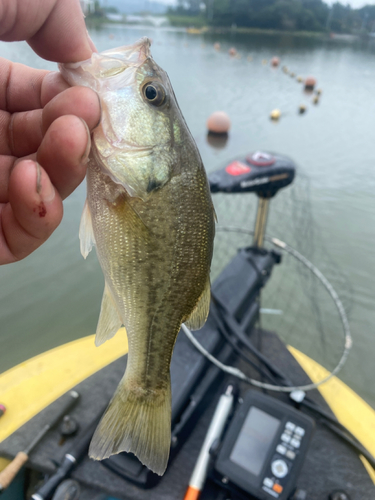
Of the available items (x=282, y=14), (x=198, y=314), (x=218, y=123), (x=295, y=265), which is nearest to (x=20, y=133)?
(x=198, y=314)

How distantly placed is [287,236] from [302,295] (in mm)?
1204

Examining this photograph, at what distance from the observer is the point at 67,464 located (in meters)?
1.76

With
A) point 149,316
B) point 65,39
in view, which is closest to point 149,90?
point 65,39

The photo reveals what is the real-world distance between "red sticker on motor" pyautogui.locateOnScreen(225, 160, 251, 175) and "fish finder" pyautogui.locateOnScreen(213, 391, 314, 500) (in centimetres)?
156

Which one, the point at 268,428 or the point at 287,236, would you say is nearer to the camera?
the point at 268,428

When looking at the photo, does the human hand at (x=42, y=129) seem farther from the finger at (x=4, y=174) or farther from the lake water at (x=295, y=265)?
the lake water at (x=295, y=265)

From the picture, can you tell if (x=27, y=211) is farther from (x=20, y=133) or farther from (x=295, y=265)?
(x=295, y=265)

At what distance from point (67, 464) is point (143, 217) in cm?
151

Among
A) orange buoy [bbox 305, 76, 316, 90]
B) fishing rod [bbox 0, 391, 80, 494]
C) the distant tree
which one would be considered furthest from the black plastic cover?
the distant tree

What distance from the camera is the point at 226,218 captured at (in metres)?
5.56

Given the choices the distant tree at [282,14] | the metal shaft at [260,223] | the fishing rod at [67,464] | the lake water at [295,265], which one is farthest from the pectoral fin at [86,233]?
the distant tree at [282,14]

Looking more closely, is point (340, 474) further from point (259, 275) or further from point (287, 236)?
point (287, 236)

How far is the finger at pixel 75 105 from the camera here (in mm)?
958

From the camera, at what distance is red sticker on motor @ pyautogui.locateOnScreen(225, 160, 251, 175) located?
2.55 metres
